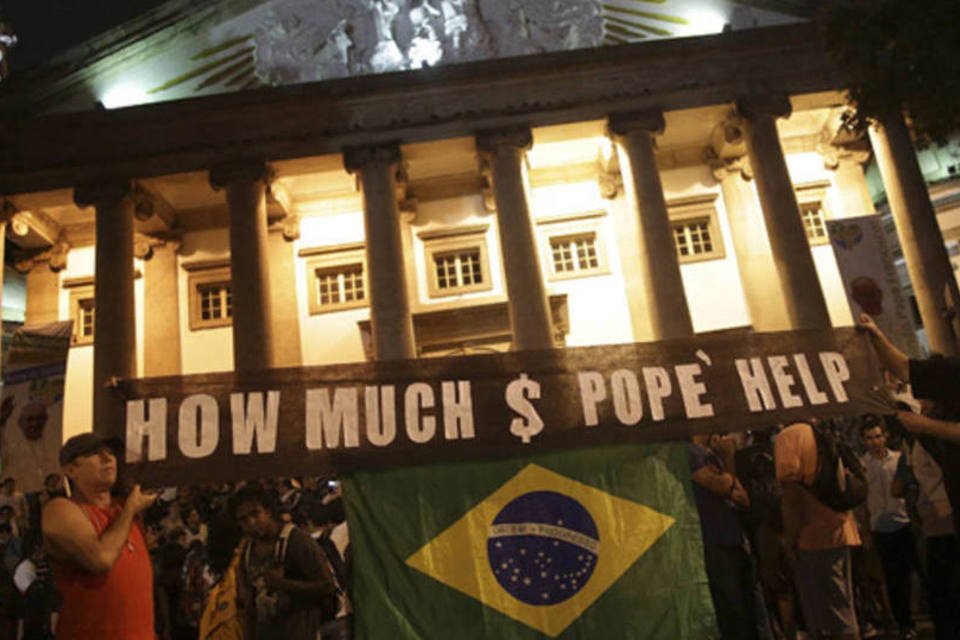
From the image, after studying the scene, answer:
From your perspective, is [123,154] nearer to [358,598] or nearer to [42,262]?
[42,262]

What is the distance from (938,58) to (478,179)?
46.9ft

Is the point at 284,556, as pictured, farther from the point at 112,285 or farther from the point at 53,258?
the point at 53,258

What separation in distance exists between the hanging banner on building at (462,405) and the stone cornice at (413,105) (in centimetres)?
1645

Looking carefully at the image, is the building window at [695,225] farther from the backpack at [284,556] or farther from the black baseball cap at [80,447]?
the black baseball cap at [80,447]

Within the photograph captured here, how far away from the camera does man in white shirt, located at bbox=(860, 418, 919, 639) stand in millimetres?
8258

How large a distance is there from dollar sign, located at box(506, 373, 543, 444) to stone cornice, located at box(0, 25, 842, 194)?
656 inches

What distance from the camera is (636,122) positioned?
21.4 meters

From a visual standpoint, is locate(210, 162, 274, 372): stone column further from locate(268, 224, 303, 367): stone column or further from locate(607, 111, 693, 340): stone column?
locate(607, 111, 693, 340): stone column

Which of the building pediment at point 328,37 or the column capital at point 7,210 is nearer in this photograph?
the column capital at point 7,210

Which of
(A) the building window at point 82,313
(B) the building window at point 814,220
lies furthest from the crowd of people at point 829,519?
(A) the building window at point 82,313

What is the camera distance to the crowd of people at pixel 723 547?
13.8 feet

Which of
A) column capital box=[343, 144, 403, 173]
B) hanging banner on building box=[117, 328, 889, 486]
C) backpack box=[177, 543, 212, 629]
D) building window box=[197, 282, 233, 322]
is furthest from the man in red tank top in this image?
building window box=[197, 282, 233, 322]

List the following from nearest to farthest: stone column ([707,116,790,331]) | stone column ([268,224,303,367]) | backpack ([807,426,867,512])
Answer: backpack ([807,426,867,512])
stone column ([707,116,790,331])
stone column ([268,224,303,367])

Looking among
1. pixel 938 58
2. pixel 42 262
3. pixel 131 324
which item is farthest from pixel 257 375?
pixel 42 262
